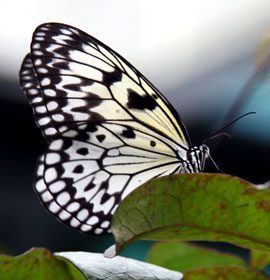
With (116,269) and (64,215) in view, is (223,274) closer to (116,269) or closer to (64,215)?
(116,269)

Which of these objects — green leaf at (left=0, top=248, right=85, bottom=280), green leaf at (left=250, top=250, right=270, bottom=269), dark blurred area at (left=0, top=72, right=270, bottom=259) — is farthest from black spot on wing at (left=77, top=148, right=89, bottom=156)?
dark blurred area at (left=0, top=72, right=270, bottom=259)

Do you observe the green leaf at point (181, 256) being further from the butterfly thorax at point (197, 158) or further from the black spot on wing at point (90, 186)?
the black spot on wing at point (90, 186)

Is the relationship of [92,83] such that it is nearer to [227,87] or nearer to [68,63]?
[68,63]

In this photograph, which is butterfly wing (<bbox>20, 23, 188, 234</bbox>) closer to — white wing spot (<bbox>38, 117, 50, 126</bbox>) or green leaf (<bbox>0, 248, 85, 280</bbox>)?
white wing spot (<bbox>38, 117, 50, 126</bbox>)

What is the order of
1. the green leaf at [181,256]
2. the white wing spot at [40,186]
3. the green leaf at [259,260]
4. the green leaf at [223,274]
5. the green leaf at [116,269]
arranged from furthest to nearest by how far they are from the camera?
1. the white wing spot at [40,186]
2. the green leaf at [181,256]
3. the green leaf at [259,260]
4. the green leaf at [223,274]
5. the green leaf at [116,269]

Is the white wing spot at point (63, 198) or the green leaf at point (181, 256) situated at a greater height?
the white wing spot at point (63, 198)

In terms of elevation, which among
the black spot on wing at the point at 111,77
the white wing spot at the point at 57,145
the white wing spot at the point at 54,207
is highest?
the black spot on wing at the point at 111,77

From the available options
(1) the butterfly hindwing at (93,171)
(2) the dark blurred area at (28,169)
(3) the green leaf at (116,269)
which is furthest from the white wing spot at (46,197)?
(2) the dark blurred area at (28,169)

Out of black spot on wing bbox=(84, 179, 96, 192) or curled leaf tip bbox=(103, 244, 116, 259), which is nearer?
curled leaf tip bbox=(103, 244, 116, 259)
